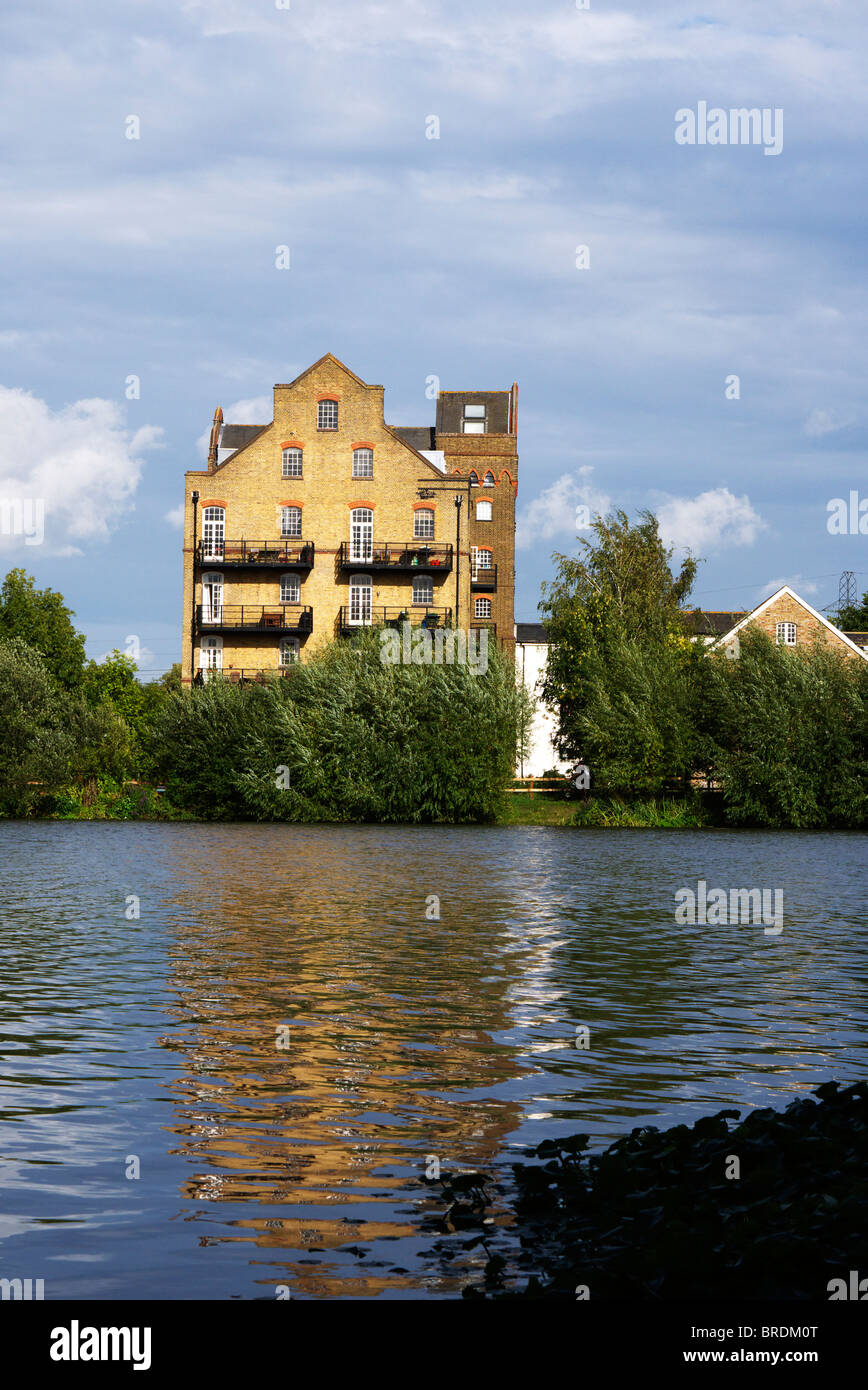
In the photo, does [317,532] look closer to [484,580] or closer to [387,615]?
[387,615]

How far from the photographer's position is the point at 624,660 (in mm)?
58000

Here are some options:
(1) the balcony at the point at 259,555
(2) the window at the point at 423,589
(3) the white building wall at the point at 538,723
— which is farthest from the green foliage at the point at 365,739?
(3) the white building wall at the point at 538,723

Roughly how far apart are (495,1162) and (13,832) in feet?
140

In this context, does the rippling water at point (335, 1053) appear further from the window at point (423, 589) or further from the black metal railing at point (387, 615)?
the window at point (423, 589)

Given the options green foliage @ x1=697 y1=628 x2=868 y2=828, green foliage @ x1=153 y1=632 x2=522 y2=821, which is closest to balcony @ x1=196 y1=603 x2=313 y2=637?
green foliage @ x1=153 y1=632 x2=522 y2=821

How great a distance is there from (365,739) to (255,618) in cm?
1500

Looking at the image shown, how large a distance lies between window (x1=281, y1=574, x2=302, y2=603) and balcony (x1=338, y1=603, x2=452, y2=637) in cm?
234

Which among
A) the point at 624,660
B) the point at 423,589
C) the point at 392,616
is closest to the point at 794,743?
the point at 624,660

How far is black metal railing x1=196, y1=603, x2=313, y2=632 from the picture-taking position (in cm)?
6669

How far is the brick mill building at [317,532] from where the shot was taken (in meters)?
67.7

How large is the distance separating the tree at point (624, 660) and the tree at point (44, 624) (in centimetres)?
3611
